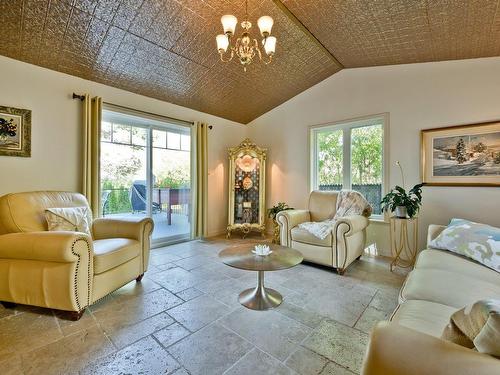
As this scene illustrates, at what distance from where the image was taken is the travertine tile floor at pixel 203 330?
1.42m

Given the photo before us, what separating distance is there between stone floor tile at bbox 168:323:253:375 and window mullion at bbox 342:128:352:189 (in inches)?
121

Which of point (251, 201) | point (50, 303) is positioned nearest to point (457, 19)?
point (251, 201)

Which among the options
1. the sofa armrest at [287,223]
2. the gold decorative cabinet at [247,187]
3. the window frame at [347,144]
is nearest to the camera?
the sofa armrest at [287,223]

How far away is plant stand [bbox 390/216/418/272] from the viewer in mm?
3139

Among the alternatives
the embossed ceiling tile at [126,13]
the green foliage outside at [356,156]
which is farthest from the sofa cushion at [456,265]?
the embossed ceiling tile at [126,13]

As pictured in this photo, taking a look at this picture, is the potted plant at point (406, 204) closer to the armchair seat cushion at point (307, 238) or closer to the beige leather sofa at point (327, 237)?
the beige leather sofa at point (327, 237)

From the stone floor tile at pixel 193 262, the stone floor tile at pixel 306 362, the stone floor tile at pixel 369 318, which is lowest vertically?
the stone floor tile at pixel 306 362

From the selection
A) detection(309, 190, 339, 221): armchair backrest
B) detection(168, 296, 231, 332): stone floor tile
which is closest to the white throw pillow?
detection(168, 296, 231, 332): stone floor tile

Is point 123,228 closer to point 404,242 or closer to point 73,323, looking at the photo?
point 73,323

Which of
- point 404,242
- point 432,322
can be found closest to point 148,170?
point 432,322

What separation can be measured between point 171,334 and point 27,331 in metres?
1.06

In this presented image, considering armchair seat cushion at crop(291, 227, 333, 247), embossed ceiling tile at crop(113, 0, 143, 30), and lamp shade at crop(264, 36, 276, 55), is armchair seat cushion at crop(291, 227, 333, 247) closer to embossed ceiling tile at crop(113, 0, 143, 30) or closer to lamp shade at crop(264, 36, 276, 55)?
lamp shade at crop(264, 36, 276, 55)

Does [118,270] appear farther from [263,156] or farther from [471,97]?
[471,97]

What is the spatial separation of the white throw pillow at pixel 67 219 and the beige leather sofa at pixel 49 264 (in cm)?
12
